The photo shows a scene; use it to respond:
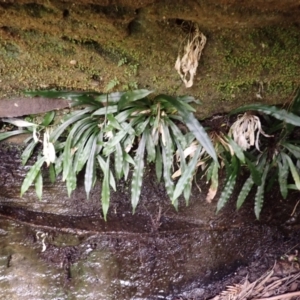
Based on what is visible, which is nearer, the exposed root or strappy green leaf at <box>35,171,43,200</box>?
the exposed root

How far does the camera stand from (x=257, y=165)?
1.99 metres

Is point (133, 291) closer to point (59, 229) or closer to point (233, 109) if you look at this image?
point (59, 229)

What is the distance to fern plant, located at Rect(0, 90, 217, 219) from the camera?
1.83 m

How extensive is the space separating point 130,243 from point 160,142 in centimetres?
76

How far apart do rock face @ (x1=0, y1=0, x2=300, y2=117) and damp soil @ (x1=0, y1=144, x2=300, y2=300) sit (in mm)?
661

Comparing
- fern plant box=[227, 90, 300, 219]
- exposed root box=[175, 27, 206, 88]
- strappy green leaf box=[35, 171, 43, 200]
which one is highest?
exposed root box=[175, 27, 206, 88]

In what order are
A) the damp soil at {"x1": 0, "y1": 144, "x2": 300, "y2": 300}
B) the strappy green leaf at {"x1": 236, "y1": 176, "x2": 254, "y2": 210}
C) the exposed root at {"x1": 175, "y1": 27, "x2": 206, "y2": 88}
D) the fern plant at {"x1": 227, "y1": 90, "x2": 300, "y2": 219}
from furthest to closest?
the damp soil at {"x1": 0, "y1": 144, "x2": 300, "y2": 300}
the strappy green leaf at {"x1": 236, "y1": 176, "x2": 254, "y2": 210}
the fern plant at {"x1": 227, "y1": 90, "x2": 300, "y2": 219}
the exposed root at {"x1": 175, "y1": 27, "x2": 206, "y2": 88}

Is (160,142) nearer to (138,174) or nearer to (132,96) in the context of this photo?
(138,174)

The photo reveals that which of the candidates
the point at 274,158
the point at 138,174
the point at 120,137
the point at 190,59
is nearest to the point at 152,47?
the point at 190,59

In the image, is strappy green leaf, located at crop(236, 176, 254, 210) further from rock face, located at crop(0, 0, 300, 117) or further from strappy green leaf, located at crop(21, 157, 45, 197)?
strappy green leaf, located at crop(21, 157, 45, 197)

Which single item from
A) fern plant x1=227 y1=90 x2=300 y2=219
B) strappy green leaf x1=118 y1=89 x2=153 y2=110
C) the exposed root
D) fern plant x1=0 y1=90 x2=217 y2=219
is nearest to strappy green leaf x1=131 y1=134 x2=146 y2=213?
fern plant x1=0 y1=90 x2=217 y2=219

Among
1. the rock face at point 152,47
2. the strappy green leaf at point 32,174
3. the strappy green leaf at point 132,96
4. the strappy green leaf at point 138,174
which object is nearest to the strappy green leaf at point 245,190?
the rock face at point 152,47

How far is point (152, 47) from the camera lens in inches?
65.8

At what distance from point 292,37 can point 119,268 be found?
5.39 ft
